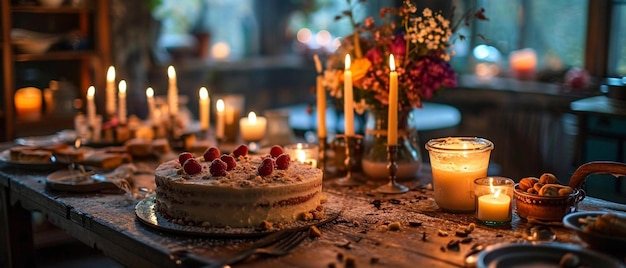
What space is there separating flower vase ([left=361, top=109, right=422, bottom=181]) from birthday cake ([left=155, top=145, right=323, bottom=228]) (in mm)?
480

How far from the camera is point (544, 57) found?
5.18 meters

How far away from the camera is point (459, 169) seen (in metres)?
2.02

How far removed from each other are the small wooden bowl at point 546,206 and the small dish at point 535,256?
1.06 ft

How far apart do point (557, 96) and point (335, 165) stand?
8.75ft

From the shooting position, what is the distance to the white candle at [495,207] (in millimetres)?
1877

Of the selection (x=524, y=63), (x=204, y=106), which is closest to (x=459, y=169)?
(x=204, y=106)

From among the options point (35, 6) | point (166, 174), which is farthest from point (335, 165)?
point (35, 6)

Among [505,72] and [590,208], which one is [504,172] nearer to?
[505,72]

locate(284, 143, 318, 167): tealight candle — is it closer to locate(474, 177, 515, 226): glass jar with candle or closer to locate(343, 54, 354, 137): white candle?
locate(343, 54, 354, 137): white candle

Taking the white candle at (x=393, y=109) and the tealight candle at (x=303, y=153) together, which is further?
the tealight candle at (x=303, y=153)

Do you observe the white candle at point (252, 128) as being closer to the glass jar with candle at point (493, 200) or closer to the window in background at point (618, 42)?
the glass jar with candle at point (493, 200)

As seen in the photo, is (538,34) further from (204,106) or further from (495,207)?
(495,207)

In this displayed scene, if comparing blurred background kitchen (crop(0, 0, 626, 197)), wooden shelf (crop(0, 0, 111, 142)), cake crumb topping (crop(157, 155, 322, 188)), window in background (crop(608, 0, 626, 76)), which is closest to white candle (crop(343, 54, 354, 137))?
cake crumb topping (crop(157, 155, 322, 188))

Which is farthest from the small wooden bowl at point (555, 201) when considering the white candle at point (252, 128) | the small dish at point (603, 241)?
the white candle at point (252, 128)
